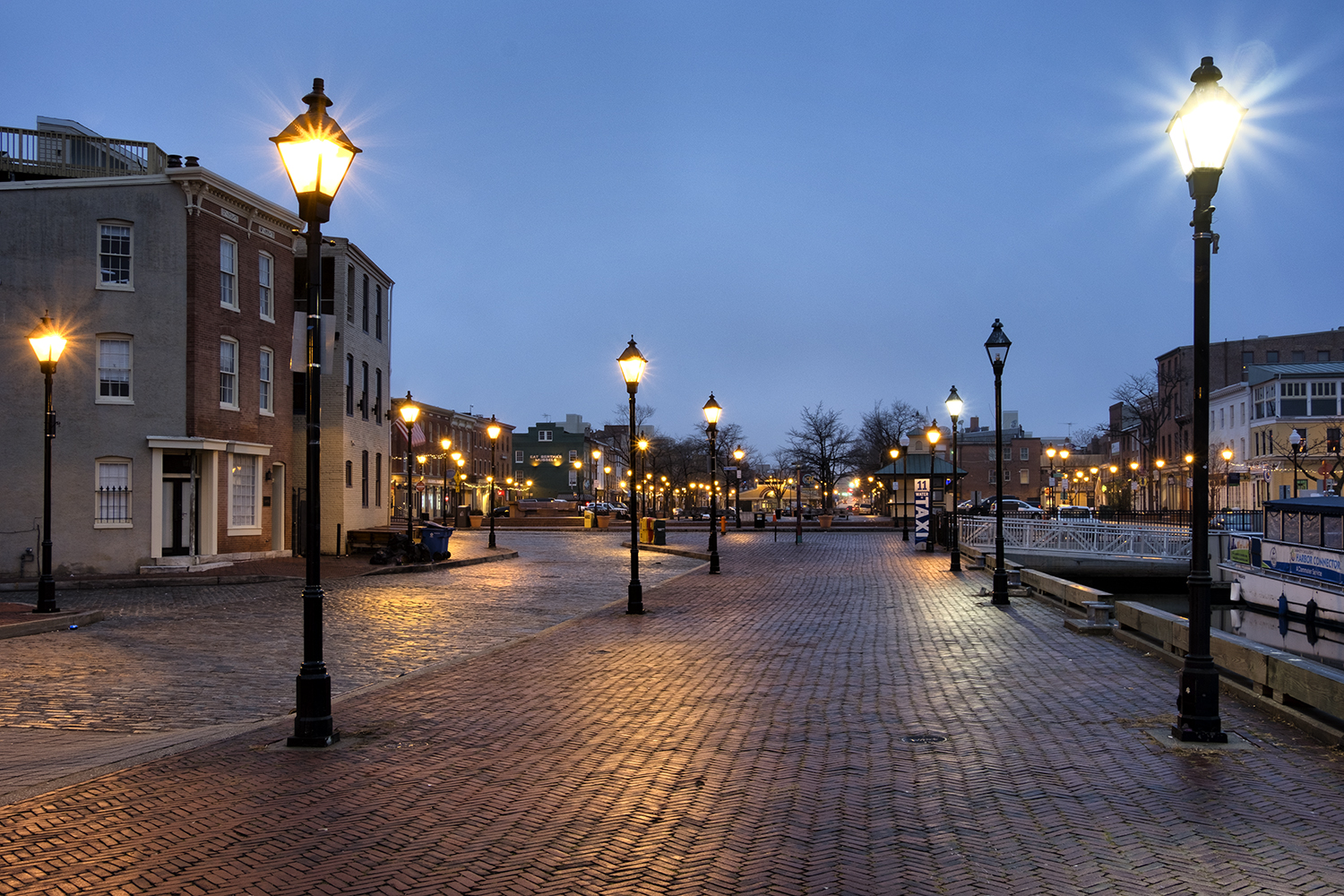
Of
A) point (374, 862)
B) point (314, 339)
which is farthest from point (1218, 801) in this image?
point (314, 339)

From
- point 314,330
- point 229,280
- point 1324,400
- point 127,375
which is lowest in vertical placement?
point 314,330

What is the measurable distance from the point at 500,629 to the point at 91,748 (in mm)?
8182

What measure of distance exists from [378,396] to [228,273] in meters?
11.5

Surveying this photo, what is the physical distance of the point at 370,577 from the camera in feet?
87.0

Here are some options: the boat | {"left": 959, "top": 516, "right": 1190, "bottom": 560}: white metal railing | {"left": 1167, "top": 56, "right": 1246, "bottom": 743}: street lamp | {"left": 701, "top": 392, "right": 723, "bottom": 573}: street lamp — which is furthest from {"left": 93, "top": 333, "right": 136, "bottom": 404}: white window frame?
the boat

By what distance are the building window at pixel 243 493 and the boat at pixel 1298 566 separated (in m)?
29.1

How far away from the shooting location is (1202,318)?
334 inches

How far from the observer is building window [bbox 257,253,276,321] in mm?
29922

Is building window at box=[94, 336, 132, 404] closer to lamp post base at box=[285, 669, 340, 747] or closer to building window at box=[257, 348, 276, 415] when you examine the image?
building window at box=[257, 348, 276, 415]

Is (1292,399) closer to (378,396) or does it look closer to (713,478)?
(713,478)

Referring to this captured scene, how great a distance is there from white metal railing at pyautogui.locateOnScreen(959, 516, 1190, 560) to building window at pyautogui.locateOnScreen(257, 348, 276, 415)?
938 inches

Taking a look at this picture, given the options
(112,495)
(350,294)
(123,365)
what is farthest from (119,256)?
(350,294)

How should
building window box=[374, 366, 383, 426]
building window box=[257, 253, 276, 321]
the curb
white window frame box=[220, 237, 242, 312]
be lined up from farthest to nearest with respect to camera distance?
building window box=[374, 366, 383, 426] → building window box=[257, 253, 276, 321] → white window frame box=[220, 237, 242, 312] → the curb

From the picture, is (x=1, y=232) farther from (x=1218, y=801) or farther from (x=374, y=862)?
(x=1218, y=801)
